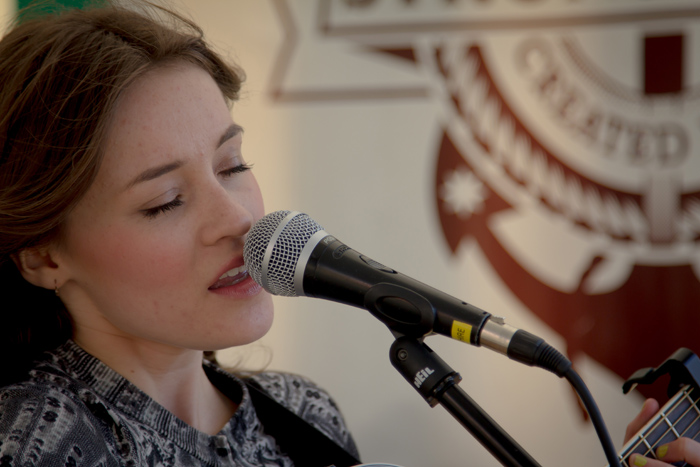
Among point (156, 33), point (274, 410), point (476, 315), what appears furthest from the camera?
point (274, 410)

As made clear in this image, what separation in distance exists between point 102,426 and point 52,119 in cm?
50

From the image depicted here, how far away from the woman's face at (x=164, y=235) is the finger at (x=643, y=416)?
0.67 meters

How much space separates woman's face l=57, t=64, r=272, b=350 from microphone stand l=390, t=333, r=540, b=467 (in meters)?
0.36

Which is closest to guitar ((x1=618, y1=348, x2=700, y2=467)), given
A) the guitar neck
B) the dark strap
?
the guitar neck

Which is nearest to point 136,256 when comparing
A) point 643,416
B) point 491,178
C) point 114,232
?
point 114,232

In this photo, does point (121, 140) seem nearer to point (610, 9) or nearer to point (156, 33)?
point (156, 33)

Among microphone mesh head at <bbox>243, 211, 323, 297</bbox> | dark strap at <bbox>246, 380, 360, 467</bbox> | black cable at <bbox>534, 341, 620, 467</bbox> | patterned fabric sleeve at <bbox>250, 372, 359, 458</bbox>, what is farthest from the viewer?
patterned fabric sleeve at <bbox>250, 372, 359, 458</bbox>

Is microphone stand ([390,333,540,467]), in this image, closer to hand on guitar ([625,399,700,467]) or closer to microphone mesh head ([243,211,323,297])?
microphone mesh head ([243,211,323,297])

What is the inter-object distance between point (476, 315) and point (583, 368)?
181 cm

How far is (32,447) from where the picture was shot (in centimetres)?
90

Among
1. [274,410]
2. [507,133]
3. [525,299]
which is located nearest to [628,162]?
[507,133]

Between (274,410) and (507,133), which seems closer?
(274,410)

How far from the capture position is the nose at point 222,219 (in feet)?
3.29

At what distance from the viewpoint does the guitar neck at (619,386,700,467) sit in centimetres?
105
